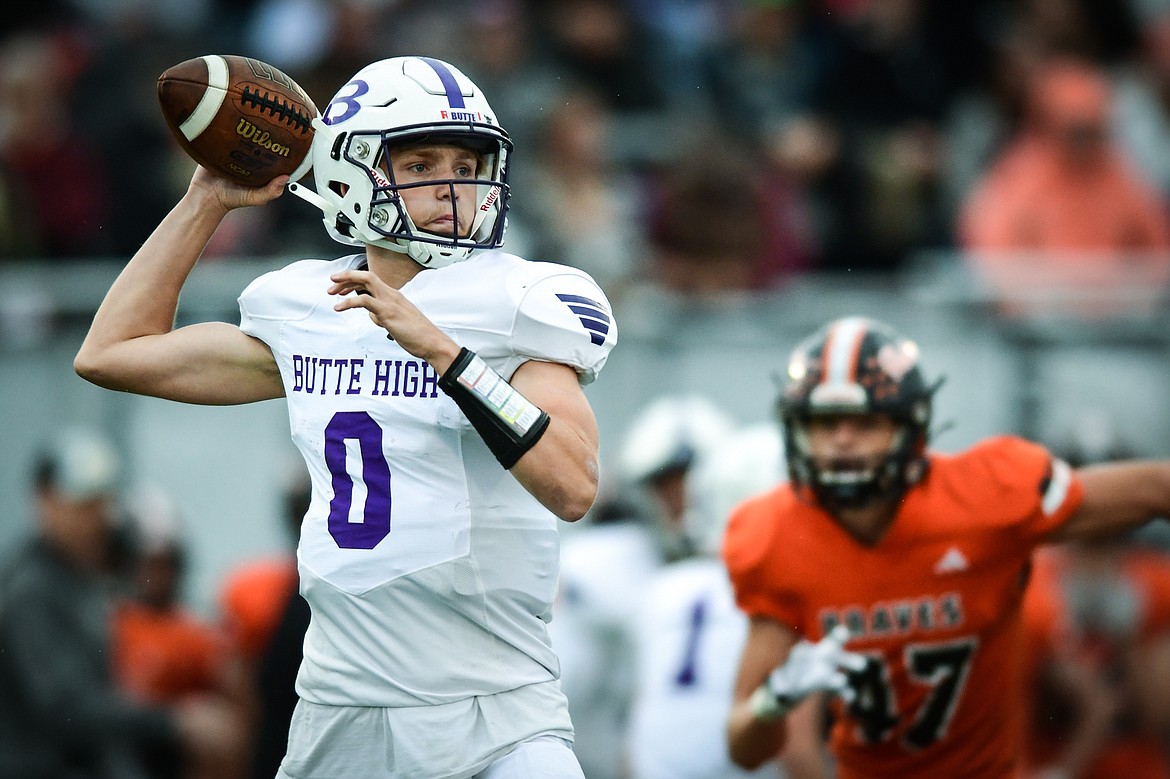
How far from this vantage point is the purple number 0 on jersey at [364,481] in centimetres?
370

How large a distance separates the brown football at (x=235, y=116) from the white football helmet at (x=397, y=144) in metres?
0.08

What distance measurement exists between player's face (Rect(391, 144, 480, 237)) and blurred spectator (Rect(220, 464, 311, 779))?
202 cm

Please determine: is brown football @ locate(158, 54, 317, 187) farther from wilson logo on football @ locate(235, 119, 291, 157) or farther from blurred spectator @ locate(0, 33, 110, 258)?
blurred spectator @ locate(0, 33, 110, 258)

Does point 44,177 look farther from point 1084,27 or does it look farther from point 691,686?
point 1084,27

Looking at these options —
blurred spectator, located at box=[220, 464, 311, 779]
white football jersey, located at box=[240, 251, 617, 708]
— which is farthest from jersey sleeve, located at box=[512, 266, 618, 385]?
blurred spectator, located at box=[220, 464, 311, 779]

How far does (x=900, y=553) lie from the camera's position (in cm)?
475

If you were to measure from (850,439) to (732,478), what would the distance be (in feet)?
4.23

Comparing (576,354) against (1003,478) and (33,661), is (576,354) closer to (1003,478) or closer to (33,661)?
(1003,478)

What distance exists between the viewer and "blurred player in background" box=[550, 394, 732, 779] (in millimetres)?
6707

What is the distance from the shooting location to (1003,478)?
15.4 ft

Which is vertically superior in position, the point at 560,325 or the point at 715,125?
the point at 715,125

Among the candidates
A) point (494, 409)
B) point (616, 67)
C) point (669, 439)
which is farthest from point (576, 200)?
point (494, 409)

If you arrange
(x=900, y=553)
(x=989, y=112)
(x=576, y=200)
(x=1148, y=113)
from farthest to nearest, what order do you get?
(x=989, y=112)
(x=1148, y=113)
(x=576, y=200)
(x=900, y=553)

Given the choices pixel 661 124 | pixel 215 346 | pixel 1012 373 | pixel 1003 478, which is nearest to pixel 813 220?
pixel 661 124
